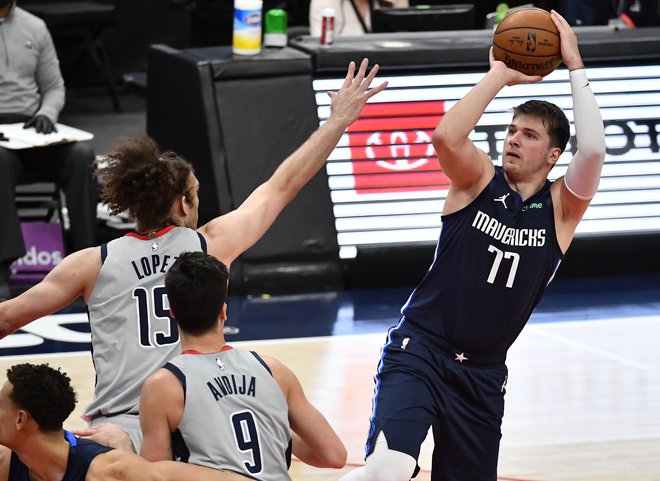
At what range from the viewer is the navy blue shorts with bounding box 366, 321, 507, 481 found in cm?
455

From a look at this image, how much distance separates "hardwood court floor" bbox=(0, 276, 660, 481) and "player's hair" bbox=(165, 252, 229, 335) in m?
2.19

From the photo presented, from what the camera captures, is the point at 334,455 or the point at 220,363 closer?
the point at 220,363

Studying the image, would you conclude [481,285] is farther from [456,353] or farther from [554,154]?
[554,154]

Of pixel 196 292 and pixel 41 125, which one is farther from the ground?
pixel 196 292

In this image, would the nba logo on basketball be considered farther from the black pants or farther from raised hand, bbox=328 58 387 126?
the black pants

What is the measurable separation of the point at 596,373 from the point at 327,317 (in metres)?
1.79

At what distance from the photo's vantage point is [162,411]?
3453 mm

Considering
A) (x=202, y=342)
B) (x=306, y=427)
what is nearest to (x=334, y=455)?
(x=306, y=427)

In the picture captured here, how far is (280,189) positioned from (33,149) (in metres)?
4.25

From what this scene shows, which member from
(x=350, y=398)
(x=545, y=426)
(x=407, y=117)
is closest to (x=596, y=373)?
(x=545, y=426)

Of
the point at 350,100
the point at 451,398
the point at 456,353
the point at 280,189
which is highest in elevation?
the point at 350,100

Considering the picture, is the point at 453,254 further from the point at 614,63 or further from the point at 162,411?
the point at 614,63

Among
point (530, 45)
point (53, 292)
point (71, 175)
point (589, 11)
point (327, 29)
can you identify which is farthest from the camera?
point (589, 11)

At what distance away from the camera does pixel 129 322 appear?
3.97 m
